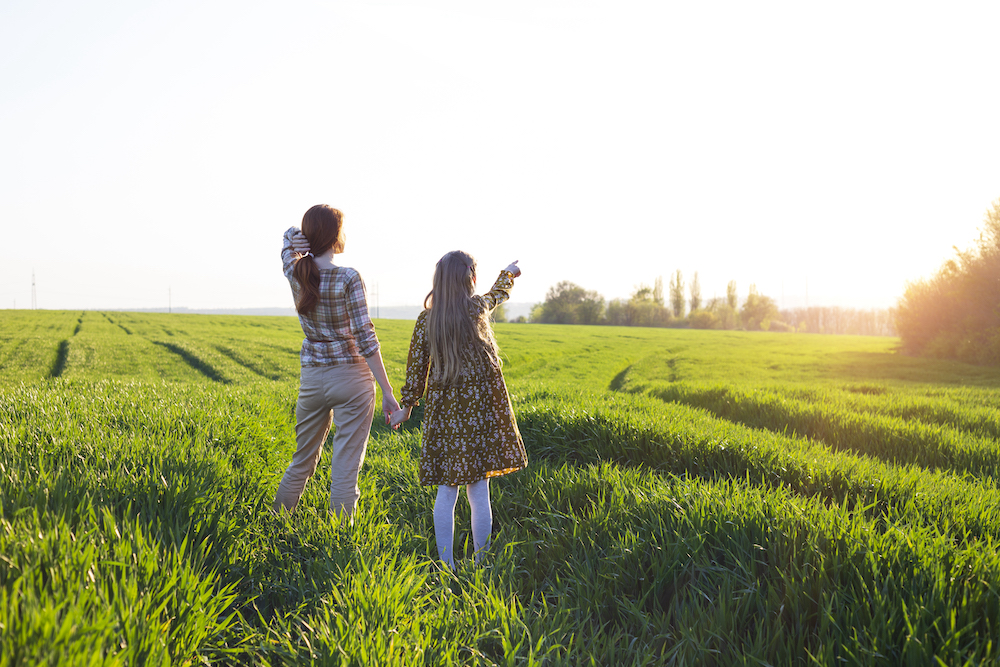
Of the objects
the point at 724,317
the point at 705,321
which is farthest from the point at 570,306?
the point at 724,317

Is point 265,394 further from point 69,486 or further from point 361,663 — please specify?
point 361,663

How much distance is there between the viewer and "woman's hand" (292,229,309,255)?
3.89 metres

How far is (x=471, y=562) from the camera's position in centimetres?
353

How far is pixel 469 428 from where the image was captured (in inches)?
151

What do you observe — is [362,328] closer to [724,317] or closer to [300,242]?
[300,242]

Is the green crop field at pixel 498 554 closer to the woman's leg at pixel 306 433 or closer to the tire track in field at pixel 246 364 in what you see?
the woman's leg at pixel 306 433

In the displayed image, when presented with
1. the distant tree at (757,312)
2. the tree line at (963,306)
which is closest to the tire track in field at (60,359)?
the tree line at (963,306)

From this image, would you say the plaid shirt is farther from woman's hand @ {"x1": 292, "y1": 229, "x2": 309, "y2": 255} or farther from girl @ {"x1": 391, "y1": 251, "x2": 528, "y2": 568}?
girl @ {"x1": 391, "y1": 251, "x2": 528, "y2": 568}

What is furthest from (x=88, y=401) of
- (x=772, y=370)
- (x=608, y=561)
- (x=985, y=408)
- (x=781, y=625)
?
(x=772, y=370)

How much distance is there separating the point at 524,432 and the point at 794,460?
3.37m

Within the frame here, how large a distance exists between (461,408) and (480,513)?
886 millimetres

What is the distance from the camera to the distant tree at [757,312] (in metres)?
88.0

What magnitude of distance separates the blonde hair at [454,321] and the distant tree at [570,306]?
80.3m

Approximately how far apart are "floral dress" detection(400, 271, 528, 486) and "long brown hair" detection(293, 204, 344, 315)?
2.85 ft
